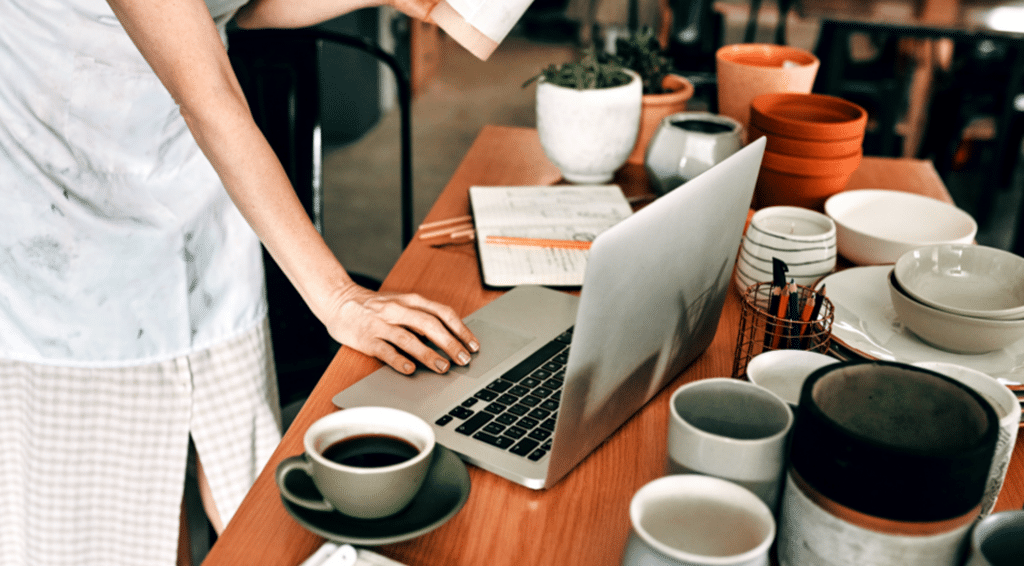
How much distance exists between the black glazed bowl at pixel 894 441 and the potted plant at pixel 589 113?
737 millimetres

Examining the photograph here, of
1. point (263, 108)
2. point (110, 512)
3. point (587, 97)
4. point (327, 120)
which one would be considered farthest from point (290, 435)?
point (327, 120)

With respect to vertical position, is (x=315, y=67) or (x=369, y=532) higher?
(x=315, y=67)

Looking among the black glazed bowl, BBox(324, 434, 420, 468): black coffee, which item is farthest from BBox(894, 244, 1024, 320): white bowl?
BBox(324, 434, 420, 468): black coffee

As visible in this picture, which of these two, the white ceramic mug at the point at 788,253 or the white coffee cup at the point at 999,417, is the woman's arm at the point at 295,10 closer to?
the white ceramic mug at the point at 788,253

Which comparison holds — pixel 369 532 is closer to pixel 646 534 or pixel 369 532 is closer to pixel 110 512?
pixel 646 534

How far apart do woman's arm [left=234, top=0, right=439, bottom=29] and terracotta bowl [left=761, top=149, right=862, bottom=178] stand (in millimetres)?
538

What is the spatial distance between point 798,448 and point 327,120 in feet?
12.3

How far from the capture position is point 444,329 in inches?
31.2

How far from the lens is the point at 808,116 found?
1.14m

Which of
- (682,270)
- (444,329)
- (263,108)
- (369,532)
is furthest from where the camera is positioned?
(263,108)

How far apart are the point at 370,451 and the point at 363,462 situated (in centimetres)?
1

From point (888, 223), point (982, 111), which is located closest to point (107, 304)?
point (888, 223)

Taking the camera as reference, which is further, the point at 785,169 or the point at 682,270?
the point at 785,169

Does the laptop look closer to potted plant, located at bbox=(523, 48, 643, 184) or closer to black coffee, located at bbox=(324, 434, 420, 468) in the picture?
black coffee, located at bbox=(324, 434, 420, 468)
